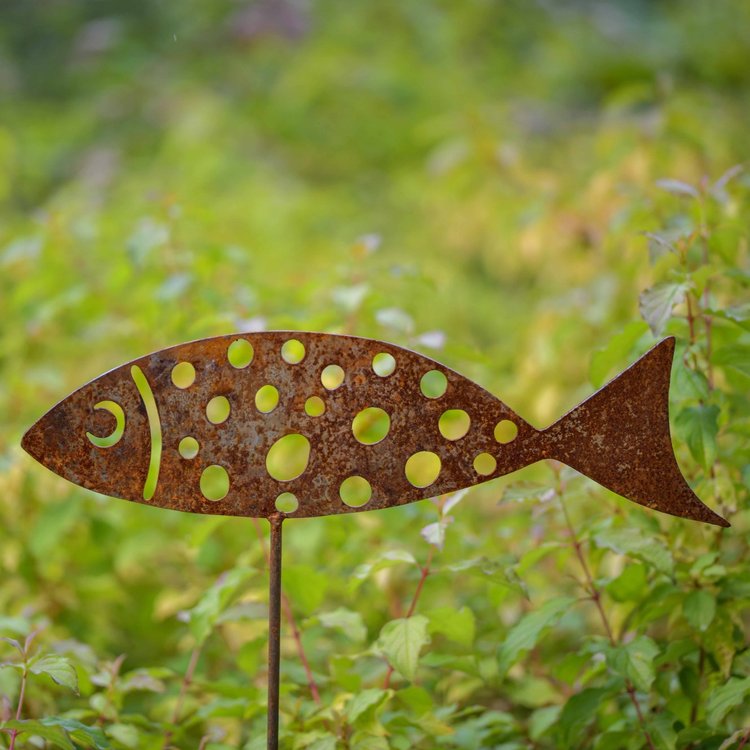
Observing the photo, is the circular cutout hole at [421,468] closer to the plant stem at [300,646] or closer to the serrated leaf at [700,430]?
the plant stem at [300,646]

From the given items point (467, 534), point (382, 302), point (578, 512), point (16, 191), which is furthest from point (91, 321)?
point (16, 191)

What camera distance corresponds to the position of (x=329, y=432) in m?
0.64

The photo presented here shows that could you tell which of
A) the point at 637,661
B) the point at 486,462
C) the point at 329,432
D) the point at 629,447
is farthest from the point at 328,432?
the point at 637,661

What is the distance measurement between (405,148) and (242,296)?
1.54m

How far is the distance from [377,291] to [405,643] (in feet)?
1.80

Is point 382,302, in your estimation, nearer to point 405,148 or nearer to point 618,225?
point 618,225

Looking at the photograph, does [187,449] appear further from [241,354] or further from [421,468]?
[421,468]

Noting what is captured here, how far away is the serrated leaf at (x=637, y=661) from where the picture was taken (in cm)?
70

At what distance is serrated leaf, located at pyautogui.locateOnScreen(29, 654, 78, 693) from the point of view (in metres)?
0.63

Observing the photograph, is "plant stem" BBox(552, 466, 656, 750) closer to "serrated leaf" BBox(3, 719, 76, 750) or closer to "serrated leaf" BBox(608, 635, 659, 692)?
"serrated leaf" BBox(608, 635, 659, 692)

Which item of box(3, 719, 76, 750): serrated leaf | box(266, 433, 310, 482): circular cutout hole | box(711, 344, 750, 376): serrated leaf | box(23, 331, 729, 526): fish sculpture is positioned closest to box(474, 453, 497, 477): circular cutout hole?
box(23, 331, 729, 526): fish sculpture

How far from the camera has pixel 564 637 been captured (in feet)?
4.04

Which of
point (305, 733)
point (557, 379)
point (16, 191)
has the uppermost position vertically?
point (16, 191)

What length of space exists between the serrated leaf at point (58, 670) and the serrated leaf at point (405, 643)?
25cm
